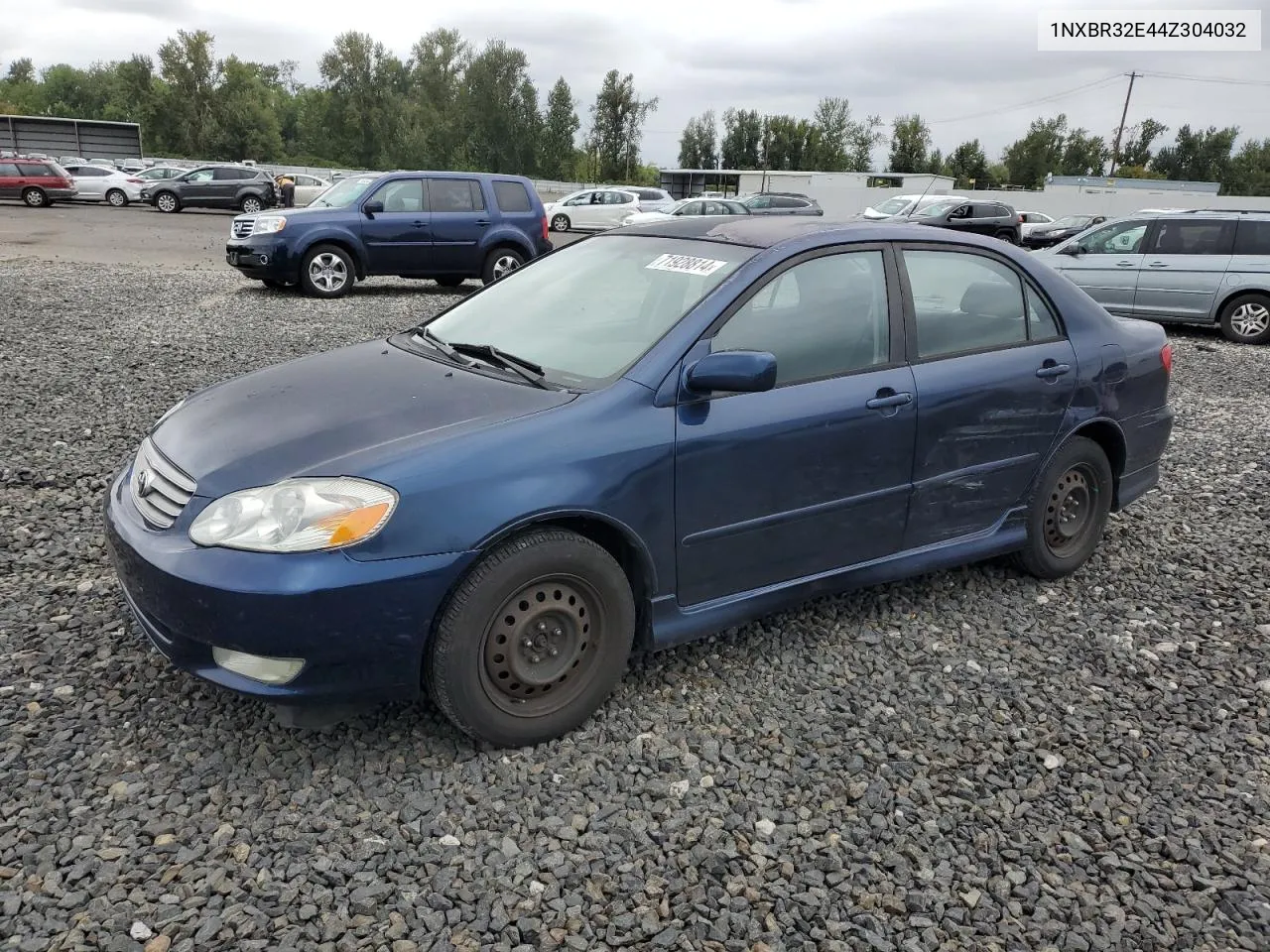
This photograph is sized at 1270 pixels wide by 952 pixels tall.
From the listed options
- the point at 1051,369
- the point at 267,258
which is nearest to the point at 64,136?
the point at 267,258

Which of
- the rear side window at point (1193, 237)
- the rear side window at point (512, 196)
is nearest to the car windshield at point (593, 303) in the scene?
the rear side window at point (512, 196)

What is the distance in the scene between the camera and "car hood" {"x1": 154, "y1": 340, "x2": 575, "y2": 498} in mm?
2797

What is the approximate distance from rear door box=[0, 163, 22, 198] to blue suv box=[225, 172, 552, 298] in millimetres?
20830

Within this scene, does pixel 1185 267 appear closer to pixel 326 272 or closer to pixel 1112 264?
pixel 1112 264

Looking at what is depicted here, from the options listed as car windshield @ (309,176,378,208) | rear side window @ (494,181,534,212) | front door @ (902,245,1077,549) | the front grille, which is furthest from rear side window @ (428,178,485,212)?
the front grille

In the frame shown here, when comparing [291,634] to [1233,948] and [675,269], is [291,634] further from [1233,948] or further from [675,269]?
[1233,948]

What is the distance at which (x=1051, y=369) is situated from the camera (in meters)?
4.08

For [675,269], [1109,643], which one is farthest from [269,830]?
[1109,643]

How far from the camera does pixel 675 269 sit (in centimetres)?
361

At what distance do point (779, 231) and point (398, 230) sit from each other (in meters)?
10.1

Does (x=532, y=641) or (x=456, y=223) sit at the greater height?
(x=456, y=223)

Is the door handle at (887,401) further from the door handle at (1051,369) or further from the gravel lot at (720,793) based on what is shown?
the gravel lot at (720,793)

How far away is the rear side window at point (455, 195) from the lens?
13.1 meters

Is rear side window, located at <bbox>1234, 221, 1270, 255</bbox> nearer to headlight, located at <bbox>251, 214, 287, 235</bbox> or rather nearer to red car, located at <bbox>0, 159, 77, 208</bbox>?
headlight, located at <bbox>251, 214, 287, 235</bbox>
